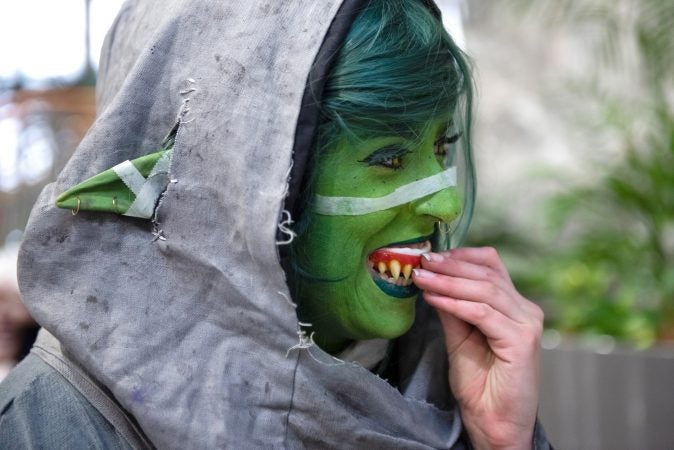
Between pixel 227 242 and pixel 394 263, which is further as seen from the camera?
pixel 394 263

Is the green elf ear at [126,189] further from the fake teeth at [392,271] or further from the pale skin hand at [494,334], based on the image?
the pale skin hand at [494,334]

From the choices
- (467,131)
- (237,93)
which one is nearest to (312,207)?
(237,93)

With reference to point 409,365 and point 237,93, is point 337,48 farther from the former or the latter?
point 409,365

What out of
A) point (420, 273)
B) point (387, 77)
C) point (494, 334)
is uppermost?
point (387, 77)

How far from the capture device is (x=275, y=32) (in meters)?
1.62

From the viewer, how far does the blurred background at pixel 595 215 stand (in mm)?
4789

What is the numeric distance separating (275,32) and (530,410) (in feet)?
3.10

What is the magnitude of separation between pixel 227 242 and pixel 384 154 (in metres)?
0.36

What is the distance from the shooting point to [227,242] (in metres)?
1.58

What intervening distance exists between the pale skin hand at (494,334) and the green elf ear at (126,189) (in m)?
0.56

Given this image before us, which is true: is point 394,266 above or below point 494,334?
above

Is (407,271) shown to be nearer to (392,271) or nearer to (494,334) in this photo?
(392,271)

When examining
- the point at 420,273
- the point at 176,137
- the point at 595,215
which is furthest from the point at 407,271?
the point at 595,215

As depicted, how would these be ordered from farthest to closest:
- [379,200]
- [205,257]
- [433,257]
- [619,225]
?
[619,225], [433,257], [379,200], [205,257]
